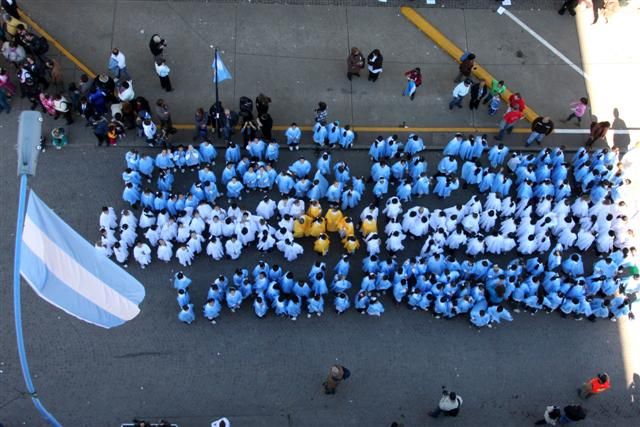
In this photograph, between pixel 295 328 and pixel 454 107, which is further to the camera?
pixel 454 107

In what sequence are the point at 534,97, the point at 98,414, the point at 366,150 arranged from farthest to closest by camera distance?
1. the point at 534,97
2. the point at 366,150
3. the point at 98,414

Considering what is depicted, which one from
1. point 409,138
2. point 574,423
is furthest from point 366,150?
point 574,423

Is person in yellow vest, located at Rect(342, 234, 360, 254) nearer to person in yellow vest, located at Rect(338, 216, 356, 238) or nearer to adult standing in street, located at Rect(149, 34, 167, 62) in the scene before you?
person in yellow vest, located at Rect(338, 216, 356, 238)

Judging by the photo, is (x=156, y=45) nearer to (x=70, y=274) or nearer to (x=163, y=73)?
(x=163, y=73)

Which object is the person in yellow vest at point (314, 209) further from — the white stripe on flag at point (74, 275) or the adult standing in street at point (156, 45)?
the adult standing in street at point (156, 45)

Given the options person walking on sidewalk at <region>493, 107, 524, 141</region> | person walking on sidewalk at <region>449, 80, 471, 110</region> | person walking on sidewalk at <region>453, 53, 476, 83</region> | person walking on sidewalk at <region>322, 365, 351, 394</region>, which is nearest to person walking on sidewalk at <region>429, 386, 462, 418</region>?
person walking on sidewalk at <region>322, 365, 351, 394</region>

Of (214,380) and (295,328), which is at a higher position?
(295,328)

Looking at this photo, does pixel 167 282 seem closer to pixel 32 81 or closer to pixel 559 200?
pixel 32 81
